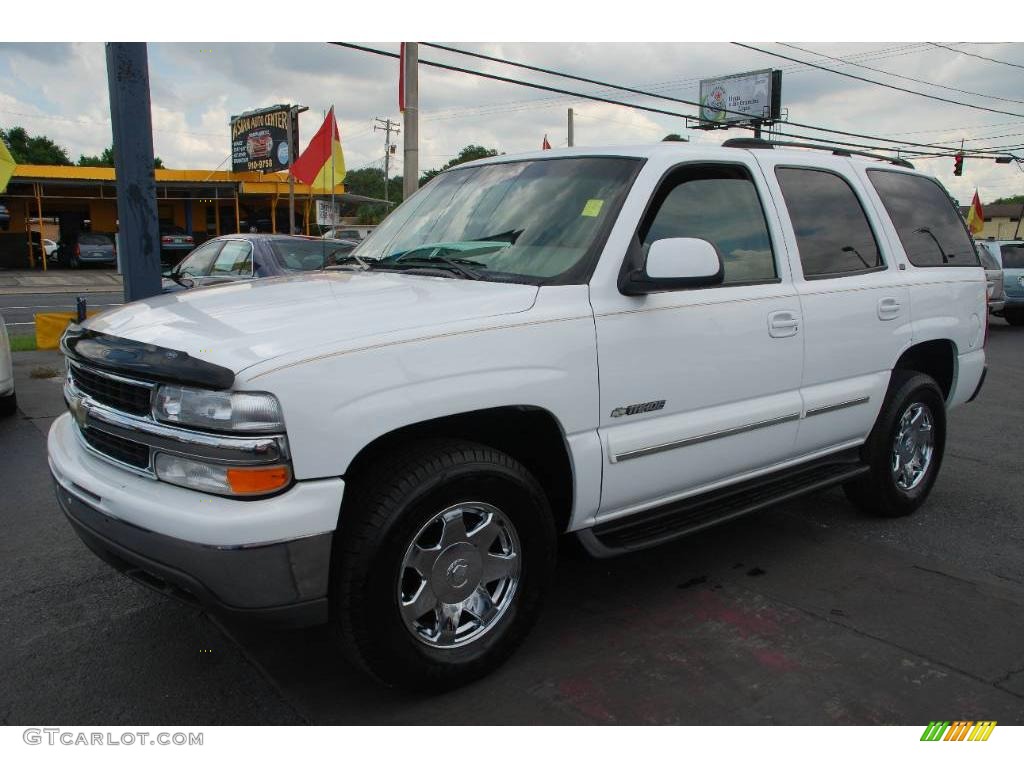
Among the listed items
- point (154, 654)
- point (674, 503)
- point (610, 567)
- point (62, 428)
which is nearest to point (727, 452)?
point (674, 503)

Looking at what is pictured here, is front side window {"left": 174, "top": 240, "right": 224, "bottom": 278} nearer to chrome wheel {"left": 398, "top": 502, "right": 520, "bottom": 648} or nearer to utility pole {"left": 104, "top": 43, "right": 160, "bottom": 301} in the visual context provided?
utility pole {"left": 104, "top": 43, "right": 160, "bottom": 301}

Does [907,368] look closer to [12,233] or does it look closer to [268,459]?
[268,459]

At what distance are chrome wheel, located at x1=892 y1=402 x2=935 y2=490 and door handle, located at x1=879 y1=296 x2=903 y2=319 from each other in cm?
58

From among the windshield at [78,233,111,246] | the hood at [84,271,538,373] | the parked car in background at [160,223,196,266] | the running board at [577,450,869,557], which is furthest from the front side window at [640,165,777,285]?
the windshield at [78,233,111,246]

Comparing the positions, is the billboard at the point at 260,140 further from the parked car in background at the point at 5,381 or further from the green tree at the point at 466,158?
the parked car in background at the point at 5,381

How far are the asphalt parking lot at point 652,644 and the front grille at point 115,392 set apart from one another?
0.79m

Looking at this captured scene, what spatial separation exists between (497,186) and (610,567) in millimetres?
1915

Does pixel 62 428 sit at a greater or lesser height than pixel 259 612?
greater

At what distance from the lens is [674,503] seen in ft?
11.8

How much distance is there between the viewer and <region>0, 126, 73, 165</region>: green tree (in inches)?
2867

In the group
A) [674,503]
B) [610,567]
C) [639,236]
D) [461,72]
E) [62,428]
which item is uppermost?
[461,72]

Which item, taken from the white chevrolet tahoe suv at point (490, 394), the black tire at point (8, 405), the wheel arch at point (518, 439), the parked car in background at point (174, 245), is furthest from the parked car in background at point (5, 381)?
the parked car in background at point (174, 245)

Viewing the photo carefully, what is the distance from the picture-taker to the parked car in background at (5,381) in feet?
22.6

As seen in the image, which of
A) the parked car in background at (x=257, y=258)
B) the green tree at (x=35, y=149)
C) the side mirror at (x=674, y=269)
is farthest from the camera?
the green tree at (x=35, y=149)
